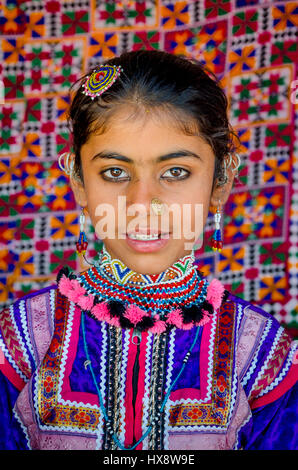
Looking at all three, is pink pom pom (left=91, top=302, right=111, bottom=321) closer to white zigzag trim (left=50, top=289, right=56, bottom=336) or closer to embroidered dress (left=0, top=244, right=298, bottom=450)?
embroidered dress (left=0, top=244, right=298, bottom=450)

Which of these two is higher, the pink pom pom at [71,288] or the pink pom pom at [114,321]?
the pink pom pom at [71,288]

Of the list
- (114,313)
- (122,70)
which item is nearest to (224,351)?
(114,313)

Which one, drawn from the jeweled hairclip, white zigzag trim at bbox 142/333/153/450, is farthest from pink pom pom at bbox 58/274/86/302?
the jeweled hairclip

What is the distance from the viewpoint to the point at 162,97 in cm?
128

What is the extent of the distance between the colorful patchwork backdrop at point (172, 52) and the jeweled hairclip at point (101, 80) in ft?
3.15

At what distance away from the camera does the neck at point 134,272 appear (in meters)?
1.40

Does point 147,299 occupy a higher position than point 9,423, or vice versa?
point 147,299

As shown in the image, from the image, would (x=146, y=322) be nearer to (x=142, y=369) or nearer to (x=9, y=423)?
(x=142, y=369)

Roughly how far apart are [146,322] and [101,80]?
60 centimetres

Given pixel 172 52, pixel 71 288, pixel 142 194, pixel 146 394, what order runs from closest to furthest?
pixel 142 194, pixel 146 394, pixel 71 288, pixel 172 52

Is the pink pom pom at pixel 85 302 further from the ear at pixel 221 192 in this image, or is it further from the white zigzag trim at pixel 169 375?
the ear at pixel 221 192

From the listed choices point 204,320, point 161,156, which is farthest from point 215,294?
point 161,156

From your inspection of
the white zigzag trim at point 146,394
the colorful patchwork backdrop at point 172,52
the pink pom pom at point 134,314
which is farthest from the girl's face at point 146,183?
the colorful patchwork backdrop at point 172,52
